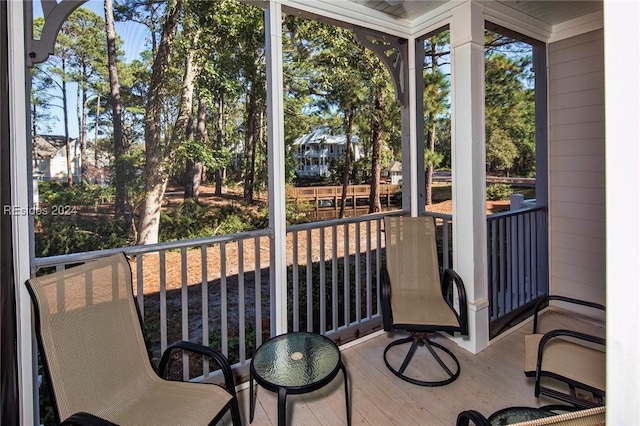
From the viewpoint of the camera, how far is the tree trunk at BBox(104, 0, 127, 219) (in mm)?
3383

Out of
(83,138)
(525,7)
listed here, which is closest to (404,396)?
(525,7)

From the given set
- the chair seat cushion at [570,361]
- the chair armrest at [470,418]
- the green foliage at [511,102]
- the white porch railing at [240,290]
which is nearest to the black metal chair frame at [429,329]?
the chair seat cushion at [570,361]

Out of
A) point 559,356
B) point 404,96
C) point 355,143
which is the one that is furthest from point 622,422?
point 355,143

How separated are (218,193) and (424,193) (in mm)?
2703

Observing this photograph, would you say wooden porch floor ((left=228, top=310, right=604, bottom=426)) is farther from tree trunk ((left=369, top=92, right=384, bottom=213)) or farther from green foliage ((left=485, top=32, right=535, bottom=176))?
tree trunk ((left=369, top=92, right=384, bottom=213))

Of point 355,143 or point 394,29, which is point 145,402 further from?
point 355,143

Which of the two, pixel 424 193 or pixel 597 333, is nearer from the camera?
pixel 597 333

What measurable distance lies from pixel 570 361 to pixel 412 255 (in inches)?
51.3

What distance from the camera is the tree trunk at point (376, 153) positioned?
16.7 ft

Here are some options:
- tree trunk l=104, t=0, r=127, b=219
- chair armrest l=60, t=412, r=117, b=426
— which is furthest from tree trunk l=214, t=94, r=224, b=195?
chair armrest l=60, t=412, r=117, b=426

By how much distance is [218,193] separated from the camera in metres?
4.43

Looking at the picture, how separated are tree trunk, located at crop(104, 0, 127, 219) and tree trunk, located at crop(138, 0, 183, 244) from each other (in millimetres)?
252

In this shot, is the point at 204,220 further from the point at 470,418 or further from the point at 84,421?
the point at 470,418

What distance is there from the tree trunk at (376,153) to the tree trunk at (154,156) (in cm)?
294
